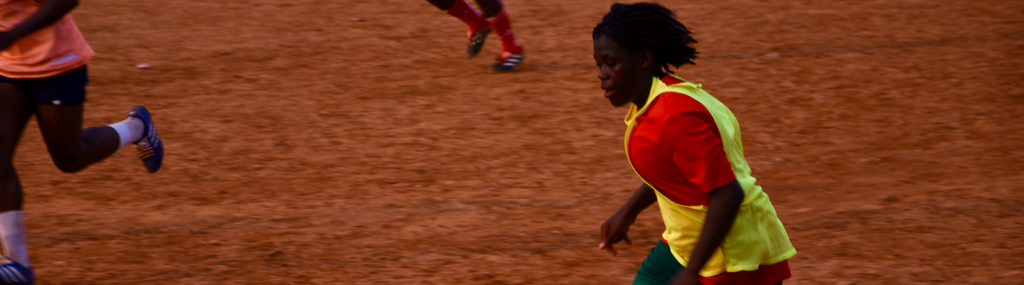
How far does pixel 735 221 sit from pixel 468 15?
5209 mm

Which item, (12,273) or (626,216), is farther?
(12,273)

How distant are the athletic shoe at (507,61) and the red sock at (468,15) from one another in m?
0.31

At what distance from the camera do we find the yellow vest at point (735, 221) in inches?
97.0

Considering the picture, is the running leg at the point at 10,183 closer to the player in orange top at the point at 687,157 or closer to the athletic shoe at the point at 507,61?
the player in orange top at the point at 687,157

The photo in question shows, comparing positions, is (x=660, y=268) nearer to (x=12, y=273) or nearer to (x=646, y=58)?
(x=646, y=58)

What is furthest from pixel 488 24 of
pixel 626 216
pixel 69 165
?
pixel 626 216

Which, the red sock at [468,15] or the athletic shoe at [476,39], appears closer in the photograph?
the red sock at [468,15]

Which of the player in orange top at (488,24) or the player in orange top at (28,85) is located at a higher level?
the player in orange top at (28,85)

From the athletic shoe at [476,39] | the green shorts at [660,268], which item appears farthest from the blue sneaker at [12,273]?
the athletic shoe at [476,39]

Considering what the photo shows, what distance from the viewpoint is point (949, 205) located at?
199 inches

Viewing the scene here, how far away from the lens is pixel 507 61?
7680 millimetres

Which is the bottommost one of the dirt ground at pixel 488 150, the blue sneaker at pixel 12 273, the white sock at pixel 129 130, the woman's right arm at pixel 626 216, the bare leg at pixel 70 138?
the dirt ground at pixel 488 150

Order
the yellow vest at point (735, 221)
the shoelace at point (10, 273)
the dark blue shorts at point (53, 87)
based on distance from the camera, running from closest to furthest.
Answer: the yellow vest at point (735, 221) < the shoelace at point (10, 273) < the dark blue shorts at point (53, 87)

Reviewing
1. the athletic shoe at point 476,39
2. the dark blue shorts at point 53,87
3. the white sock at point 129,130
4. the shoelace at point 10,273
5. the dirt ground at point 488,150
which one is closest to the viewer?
the shoelace at point 10,273
